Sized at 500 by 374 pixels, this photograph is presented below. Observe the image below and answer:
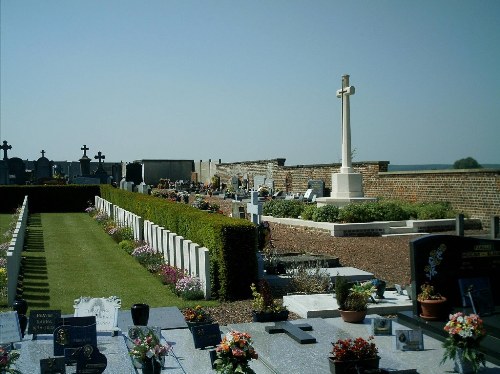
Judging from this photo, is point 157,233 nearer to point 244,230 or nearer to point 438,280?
point 244,230

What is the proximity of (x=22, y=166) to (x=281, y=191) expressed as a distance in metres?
17.4

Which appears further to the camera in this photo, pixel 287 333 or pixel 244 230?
pixel 244 230

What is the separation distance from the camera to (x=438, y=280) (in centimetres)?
935

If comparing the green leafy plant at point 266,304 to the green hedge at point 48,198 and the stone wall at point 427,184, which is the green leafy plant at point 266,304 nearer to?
the stone wall at point 427,184

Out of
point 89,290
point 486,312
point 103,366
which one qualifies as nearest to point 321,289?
point 486,312

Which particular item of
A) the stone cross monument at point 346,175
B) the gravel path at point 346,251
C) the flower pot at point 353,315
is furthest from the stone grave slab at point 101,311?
the stone cross monument at point 346,175

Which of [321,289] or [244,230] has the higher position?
[244,230]

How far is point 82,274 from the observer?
14.3 meters

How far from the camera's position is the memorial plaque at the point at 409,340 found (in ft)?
26.0

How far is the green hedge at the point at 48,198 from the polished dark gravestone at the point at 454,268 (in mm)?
27924

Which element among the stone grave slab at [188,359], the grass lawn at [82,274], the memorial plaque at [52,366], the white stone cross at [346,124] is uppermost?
the white stone cross at [346,124]

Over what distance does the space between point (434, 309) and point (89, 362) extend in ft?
16.2

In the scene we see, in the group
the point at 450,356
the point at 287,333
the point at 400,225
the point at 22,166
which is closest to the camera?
the point at 450,356

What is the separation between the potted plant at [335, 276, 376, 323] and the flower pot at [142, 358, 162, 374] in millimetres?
3737
